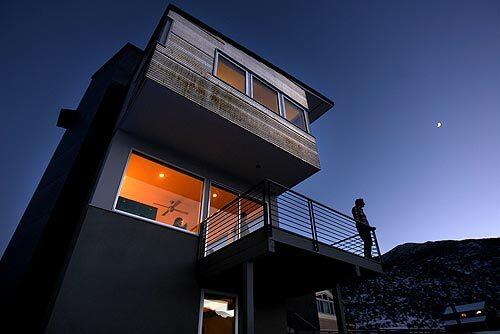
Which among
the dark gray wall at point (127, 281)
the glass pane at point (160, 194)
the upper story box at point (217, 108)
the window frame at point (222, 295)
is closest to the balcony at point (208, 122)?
the upper story box at point (217, 108)

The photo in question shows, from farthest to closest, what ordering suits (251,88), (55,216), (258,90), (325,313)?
(325,313), (258,90), (251,88), (55,216)

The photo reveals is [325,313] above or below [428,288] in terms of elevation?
below

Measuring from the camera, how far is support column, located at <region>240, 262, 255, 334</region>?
4.41 metres

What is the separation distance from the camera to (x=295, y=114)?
947 centimetres

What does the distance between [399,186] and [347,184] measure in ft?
29.0

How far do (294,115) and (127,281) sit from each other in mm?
6702

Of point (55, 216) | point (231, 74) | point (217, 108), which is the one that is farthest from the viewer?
point (231, 74)

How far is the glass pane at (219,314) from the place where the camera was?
601 centimetres

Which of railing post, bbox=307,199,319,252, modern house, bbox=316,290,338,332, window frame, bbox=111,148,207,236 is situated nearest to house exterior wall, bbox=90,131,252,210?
window frame, bbox=111,148,207,236

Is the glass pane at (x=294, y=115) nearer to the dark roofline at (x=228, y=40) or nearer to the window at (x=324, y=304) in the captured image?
the dark roofline at (x=228, y=40)

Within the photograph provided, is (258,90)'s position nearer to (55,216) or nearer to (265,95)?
(265,95)

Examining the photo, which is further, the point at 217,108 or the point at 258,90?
the point at 258,90

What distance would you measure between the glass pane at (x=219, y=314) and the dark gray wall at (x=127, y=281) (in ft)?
1.14

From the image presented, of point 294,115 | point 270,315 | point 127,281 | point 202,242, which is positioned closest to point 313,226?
point 202,242
